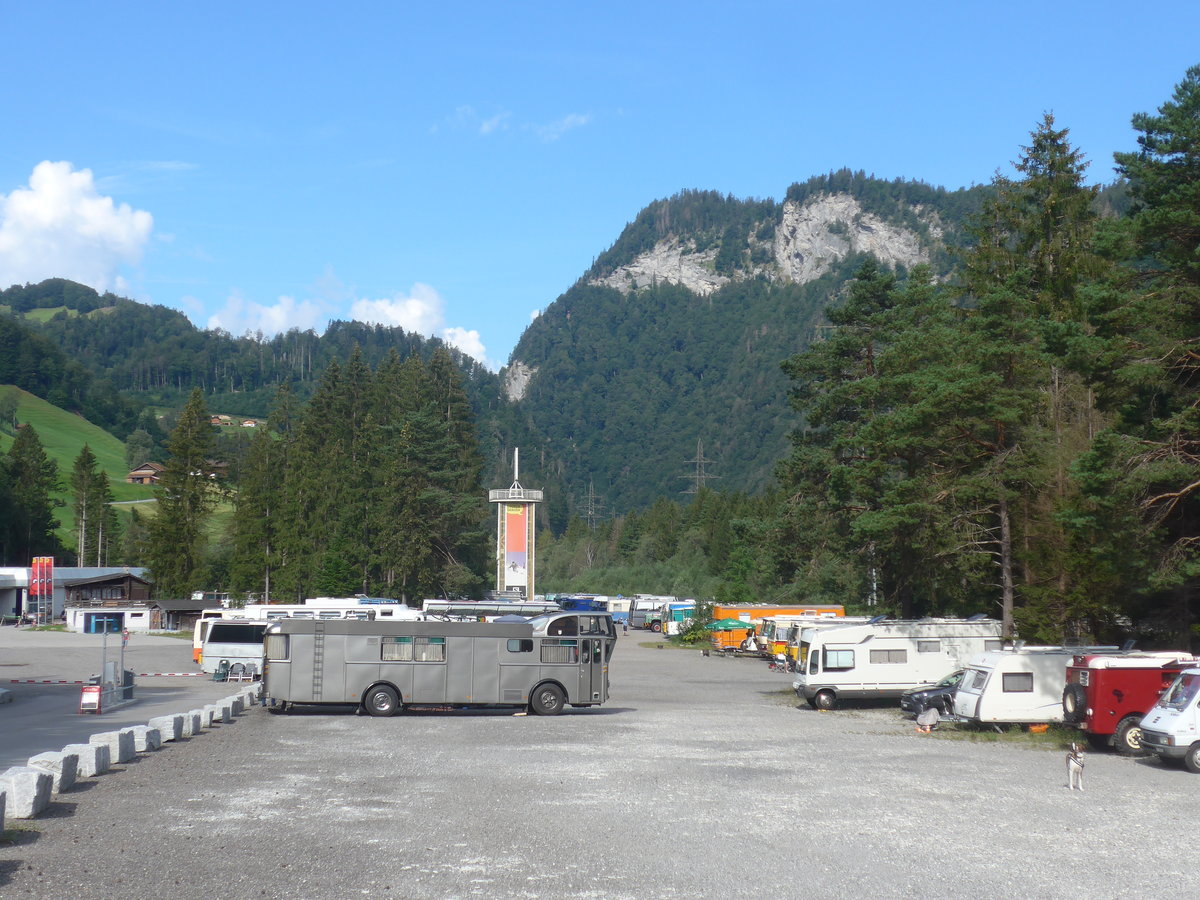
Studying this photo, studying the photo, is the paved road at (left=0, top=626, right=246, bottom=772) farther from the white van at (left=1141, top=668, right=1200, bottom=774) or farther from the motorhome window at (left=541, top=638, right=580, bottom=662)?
the white van at (left=1141, top=668, right=1200, bottom=774)

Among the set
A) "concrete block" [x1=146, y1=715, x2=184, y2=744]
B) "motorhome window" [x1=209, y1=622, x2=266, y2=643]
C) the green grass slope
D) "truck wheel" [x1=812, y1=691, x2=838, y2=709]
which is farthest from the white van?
the green grass slope

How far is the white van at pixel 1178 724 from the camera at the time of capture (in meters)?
19.1

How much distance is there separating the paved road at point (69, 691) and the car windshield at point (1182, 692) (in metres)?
19.8

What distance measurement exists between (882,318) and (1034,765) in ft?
98.7

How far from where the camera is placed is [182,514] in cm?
8319

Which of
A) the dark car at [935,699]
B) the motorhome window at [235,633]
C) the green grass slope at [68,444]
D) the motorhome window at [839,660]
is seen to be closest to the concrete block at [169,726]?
the dark car at [935,699]

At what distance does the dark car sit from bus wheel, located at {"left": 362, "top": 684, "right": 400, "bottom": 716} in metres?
13.3

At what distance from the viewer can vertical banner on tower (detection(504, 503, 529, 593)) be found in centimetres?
8669

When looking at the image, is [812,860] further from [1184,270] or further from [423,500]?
[423,500]

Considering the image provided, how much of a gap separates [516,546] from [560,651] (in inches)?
2317

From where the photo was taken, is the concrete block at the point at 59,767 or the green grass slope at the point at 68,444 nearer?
the concrete block at the point at 59,767

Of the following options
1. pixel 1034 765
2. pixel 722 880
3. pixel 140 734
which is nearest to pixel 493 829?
pixel 722 880

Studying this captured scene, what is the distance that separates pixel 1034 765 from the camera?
65.3ft

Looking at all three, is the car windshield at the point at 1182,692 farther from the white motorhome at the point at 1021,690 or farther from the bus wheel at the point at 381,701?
the bus wheel at the point at 381,701
